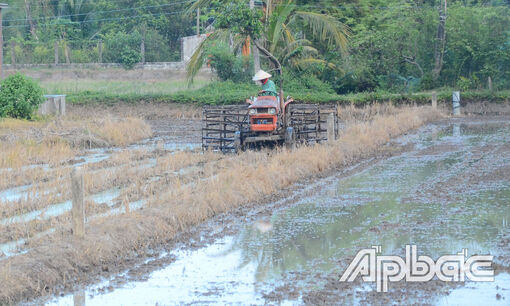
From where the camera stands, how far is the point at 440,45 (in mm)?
34219

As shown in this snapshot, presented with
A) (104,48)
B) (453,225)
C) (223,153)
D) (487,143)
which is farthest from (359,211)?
(104,48)

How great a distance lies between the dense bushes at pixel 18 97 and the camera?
→ 24.2m

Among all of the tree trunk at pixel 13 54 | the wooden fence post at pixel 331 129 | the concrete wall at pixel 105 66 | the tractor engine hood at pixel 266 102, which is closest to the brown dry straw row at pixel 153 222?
the wooden fence post at pixel 331 129

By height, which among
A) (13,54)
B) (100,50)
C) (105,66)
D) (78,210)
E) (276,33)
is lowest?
(78,210)

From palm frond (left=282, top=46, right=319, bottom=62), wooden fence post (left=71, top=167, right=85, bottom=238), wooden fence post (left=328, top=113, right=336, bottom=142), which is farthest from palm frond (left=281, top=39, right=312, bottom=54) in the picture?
wooden fence post (left=71, top=167, right=85, bottom=238)

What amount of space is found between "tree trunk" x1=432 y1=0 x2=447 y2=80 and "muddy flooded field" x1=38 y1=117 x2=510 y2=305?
1924 centimetres

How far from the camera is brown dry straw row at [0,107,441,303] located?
7.80 meters

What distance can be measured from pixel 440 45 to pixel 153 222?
2734 centimetres

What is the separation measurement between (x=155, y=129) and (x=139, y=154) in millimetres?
8512

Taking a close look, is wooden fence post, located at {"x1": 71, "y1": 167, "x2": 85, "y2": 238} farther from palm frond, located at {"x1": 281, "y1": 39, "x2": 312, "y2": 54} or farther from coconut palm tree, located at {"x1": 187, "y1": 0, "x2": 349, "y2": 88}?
palm frond, located at {"x1": 281, "y1": 39, "x2": 312, "y2": 54}

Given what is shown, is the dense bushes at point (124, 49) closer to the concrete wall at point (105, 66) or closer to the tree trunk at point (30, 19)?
the concrete wall at point (105, 66)

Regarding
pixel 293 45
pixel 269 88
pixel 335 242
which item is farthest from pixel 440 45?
pixel 335 242

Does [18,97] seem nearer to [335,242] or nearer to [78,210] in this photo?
[78,210]

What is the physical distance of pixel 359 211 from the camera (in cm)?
1141
